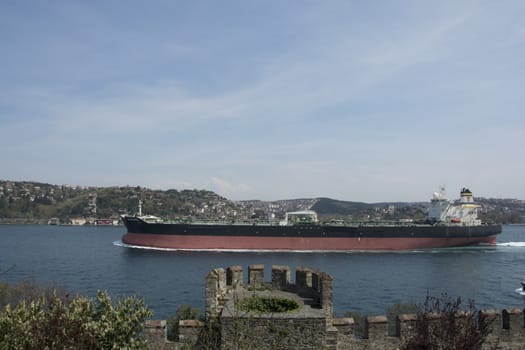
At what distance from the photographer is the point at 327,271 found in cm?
4022

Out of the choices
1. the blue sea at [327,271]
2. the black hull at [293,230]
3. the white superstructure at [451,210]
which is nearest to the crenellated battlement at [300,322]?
the blue sea at [327,271]

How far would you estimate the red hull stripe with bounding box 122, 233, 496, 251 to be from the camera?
5438 cm

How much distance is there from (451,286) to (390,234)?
2304cm

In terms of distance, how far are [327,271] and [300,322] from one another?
3436 centimetres

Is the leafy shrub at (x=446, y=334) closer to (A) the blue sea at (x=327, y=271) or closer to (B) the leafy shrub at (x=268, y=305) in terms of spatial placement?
(B) the leafy shrub at (x=268, y=305)

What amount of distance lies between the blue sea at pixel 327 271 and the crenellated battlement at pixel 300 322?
15791 mm

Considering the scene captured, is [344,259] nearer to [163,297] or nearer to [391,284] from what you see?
[391,284]

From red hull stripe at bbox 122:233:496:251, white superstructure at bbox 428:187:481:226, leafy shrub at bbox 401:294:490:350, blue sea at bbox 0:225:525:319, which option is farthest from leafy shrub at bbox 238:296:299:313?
white superstructure at bbox 428:187:481:226

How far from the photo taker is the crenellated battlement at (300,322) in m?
6.83

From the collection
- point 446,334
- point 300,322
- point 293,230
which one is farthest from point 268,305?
point 293,230

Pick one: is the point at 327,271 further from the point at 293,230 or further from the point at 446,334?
the point at 446,334

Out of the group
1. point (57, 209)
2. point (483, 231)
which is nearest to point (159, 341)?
point (483, 231)

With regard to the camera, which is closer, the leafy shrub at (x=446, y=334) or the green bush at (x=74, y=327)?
the green bush at (x=74, y=327)

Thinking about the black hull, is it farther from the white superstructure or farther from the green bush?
the green bush
